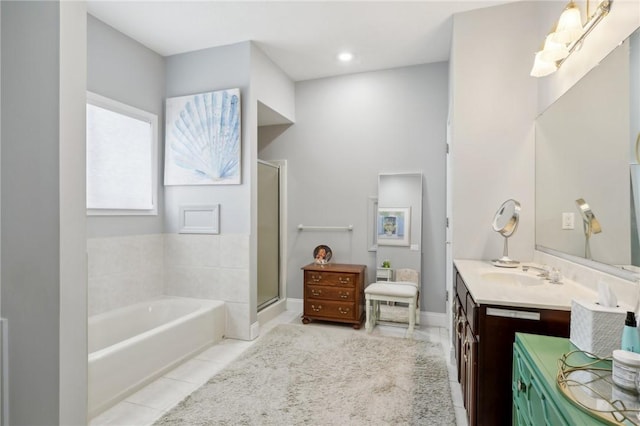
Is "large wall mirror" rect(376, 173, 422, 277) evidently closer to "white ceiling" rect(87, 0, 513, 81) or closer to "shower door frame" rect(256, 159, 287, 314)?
"shower door frame" rect(256, 159, 287, 314)

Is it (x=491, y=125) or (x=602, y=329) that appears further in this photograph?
(x=491, y=125)

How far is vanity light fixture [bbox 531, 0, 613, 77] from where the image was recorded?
1.68 m

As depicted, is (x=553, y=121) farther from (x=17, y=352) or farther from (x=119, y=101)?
(x=119, y=101)

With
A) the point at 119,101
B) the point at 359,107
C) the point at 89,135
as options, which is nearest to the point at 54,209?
the point at 89,135

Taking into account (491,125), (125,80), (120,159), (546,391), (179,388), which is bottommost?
(179,388)

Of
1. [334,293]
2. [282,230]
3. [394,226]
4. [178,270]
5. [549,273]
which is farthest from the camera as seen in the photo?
[282,230]

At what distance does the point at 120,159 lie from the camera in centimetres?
295

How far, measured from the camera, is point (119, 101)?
2.90 metres

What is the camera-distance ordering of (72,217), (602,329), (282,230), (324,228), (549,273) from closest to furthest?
(602,329), (72,217), (549,273), (324,228), (282,230)

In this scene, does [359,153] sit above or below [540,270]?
above

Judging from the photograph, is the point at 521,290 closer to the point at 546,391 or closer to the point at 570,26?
the point at 546,391

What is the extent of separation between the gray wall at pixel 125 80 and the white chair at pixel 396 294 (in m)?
2.26

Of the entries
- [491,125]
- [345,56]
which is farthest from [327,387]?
[345,56]

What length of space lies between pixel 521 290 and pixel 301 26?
2.63 meters
